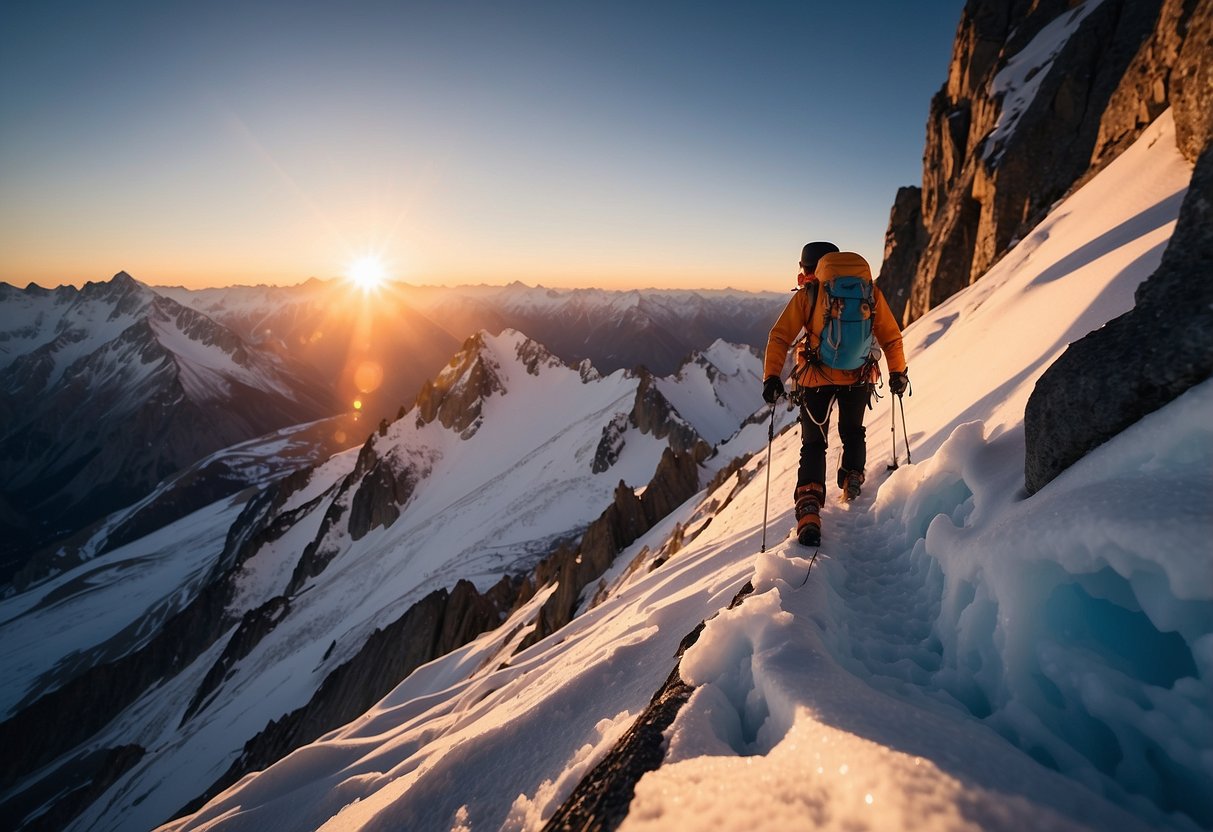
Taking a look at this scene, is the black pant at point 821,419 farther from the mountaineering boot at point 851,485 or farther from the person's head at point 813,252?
the person's head at point 813,252

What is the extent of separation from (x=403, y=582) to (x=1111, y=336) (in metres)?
70.9

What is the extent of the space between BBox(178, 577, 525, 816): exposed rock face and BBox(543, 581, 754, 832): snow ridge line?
35.9 m

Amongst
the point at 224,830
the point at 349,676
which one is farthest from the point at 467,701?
the point at 349,676

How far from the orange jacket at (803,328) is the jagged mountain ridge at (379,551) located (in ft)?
94.6

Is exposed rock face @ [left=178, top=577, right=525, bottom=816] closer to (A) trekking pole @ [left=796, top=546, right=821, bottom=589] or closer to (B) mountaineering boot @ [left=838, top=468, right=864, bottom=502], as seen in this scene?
(B) mountaineering boot @ [left=838, top=468, right=864, bottom=502]

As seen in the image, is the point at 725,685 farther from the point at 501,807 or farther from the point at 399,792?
the point at 399,792

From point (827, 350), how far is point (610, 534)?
96.2 feet

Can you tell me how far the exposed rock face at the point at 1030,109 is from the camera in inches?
673

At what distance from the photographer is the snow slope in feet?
6.87

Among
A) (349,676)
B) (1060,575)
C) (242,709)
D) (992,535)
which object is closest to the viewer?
(1060,575)

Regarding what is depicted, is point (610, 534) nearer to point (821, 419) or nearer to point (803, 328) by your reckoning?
point (821, 419)

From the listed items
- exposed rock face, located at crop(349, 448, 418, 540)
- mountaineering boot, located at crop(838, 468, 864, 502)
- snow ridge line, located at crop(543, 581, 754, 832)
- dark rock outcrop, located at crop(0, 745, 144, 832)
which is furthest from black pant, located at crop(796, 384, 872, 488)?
exposed rock face, located at crop(349, 448, 418, 540)

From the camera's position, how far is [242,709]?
5059cm

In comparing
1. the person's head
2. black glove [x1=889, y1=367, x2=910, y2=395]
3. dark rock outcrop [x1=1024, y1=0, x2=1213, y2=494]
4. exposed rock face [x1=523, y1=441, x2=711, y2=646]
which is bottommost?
exposed rock face [x1=523, y1=441, x2=711, y2=646]
